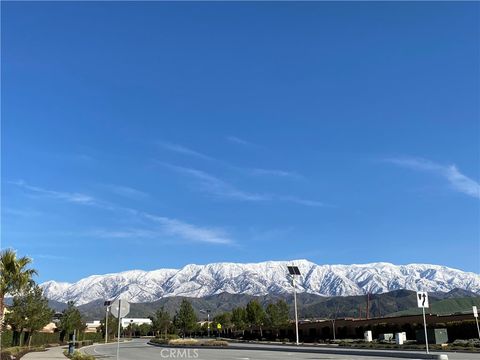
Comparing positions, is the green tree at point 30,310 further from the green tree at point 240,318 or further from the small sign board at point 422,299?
the green tree at point 240,318

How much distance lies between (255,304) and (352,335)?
1263 inches

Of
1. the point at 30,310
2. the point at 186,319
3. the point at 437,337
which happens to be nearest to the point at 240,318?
the point at 186,319

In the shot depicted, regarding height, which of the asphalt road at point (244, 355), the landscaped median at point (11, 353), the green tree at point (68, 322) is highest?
the green tree at point (68, 322)

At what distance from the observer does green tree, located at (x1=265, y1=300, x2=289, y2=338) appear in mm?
94000

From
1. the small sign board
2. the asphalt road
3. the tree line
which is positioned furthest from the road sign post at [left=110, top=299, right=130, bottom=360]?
the tree line

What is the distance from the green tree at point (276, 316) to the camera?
9400 centimetres

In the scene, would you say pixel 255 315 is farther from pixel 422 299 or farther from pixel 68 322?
A: pixel 422 299

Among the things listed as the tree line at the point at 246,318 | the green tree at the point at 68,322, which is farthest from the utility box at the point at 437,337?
the green tree at the point at 68,322

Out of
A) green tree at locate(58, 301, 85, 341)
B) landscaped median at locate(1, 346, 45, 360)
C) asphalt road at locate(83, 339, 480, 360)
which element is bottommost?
asphalt road at locate(83, 339, 480, 360)

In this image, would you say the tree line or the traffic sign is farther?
the tree line

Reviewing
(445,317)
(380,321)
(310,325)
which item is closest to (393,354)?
(445,317)

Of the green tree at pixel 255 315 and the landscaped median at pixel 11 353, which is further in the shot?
the green tree at pixel 255 315

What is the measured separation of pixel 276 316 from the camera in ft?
310

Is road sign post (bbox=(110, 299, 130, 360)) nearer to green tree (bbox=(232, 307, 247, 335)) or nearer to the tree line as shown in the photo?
the tree line
